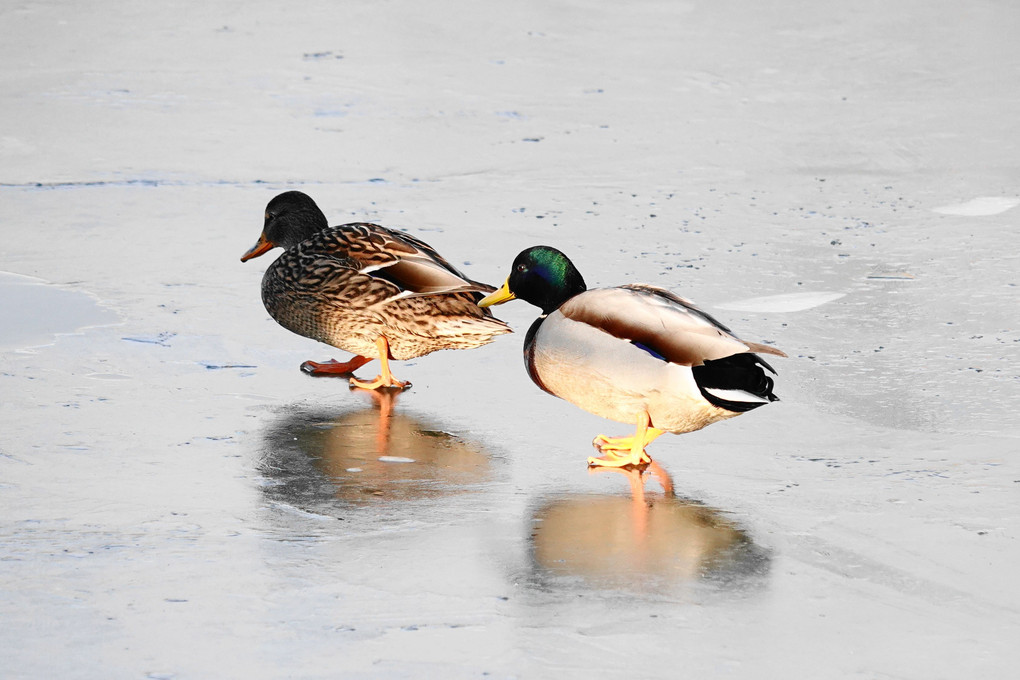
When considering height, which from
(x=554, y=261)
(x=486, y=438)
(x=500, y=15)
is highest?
(x=500, y=15)

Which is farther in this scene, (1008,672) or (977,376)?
(977,376)

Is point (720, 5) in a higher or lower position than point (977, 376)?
higher

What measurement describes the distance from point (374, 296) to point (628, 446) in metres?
1.34

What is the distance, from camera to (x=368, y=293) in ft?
18.2

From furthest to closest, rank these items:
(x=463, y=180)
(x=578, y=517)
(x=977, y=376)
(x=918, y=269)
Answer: (x=463, y=180), (x=918, y=269), (x=977, y=376), (x=578, y=517)

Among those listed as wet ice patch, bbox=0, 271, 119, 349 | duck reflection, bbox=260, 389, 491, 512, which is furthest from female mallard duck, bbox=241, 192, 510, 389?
wet ice patch, bbox=0, 271, 119, 349

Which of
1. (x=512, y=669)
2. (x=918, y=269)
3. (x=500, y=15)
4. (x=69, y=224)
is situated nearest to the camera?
(x=512, y=669)

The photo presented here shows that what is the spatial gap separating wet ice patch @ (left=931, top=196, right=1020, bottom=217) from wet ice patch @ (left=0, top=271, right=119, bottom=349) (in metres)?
4.54

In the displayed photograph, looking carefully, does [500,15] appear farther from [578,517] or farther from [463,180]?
[578,517]

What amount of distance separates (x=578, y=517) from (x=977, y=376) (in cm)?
199

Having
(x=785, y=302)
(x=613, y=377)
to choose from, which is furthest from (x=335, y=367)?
(x=785, y=302)

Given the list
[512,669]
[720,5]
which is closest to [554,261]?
[512,669]

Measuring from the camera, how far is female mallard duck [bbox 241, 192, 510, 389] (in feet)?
18.0

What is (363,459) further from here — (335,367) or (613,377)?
(335,367)
